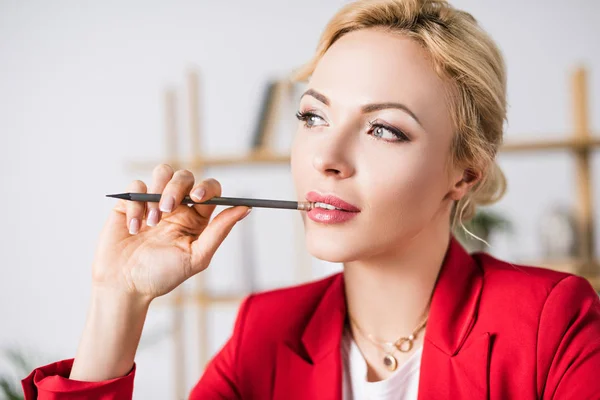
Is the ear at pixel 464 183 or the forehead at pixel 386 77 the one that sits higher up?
the forehead at pixel 386 77

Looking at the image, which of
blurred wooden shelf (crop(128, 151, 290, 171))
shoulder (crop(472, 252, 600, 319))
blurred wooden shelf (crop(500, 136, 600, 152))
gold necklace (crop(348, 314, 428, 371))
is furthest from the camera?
blurred wooden shelf (crop(128, 151, 290, 171))

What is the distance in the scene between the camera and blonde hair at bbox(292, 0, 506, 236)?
1.25 metres

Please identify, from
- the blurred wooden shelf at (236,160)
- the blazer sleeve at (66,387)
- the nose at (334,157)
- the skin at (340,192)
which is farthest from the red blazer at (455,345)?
the blurred wooden shelf at (236,160)

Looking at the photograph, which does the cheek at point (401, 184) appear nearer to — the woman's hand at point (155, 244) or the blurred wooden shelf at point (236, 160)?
the woman's hand at point (155, 244)

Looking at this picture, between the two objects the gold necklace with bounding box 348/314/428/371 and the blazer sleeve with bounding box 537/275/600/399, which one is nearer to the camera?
the blazer sleeve with bounding box 537/275/600/399

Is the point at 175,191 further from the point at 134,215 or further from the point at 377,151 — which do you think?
the point at 377,151

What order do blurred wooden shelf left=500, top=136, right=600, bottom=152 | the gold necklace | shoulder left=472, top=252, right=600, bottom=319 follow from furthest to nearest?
blurred wooden shelf left=500, top=136, right=600, bottom=152
the gold necklace
shoulder left=472, top=252, right=600, bottom=319

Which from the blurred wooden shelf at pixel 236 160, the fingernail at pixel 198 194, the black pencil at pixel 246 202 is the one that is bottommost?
the blurred wooden shelf at pixel 236 160

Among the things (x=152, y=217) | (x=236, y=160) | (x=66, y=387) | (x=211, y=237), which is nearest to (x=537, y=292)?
(x=211, y=237)

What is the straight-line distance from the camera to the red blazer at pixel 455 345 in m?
1.17

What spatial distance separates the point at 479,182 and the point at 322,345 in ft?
1.54

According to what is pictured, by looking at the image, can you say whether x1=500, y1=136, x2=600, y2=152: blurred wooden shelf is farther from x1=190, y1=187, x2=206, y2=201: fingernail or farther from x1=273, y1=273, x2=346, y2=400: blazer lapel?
x1=190, y1=187, x2=206, y2=201: fingernail

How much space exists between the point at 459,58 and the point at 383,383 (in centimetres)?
63

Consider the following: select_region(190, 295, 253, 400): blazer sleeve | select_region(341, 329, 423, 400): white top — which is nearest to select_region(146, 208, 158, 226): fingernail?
select_region(190, 295, 253, 400): blazer sleeve
